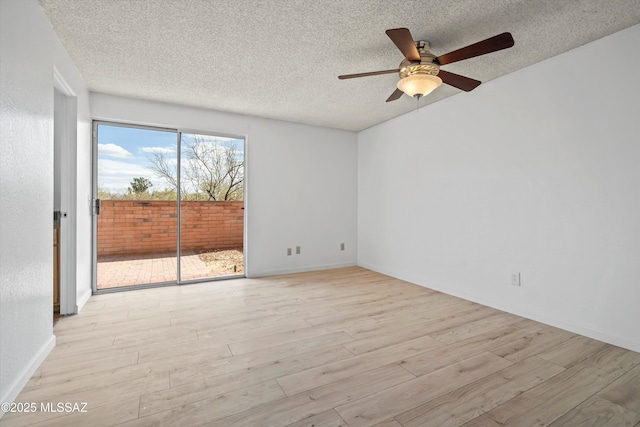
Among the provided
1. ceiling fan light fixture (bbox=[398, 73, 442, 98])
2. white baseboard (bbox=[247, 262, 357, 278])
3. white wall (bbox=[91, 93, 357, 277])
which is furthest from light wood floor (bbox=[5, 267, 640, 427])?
ceiling fan light fixture (bbox=[398, 73, 442, 98])

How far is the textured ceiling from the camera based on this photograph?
1975mm

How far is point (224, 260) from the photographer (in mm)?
4738

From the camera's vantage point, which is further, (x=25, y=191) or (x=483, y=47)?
(x=483, y=47)

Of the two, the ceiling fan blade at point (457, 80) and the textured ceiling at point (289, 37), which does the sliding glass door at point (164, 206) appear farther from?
the ceiling fan blade at point (457, 80)

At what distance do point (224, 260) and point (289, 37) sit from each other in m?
3.46

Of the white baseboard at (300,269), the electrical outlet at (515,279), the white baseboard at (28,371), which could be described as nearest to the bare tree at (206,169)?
the white baseboard at (300,269)

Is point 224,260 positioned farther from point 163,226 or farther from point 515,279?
point 515,279

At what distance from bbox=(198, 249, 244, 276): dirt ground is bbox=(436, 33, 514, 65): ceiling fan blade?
370 cm

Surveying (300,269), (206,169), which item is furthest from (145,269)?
(300,269)

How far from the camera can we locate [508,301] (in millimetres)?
3004

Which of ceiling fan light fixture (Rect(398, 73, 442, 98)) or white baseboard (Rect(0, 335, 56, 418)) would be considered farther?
ceiling fan light fixture (Rect(398, 73, 442, 98))

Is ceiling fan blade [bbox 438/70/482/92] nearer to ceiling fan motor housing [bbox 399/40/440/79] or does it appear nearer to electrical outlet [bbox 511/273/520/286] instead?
ceiling fan motor housing [bbox 399/40/440/79]

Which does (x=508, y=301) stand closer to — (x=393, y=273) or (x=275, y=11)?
(x=393, y=273)

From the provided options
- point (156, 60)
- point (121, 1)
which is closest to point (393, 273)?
point (156, 60)
